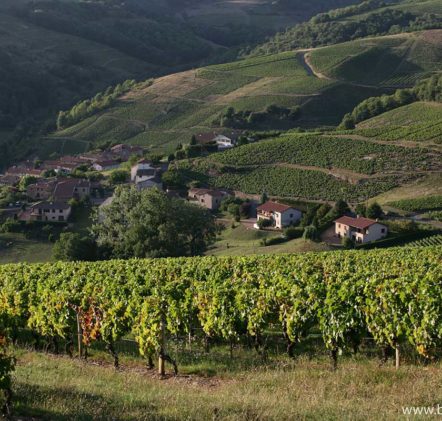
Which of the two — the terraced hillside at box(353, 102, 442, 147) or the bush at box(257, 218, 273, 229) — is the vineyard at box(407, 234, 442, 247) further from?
the terraced hillside at box(353, 102, 442, 147)

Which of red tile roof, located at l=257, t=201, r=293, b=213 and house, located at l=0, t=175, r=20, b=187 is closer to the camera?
red tile roof, located at l=257, t=201, r=293, b=213

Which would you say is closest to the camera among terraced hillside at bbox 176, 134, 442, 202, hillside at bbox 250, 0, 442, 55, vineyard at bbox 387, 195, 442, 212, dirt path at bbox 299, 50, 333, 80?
vineyard at bbox 387, 195, 442, 212

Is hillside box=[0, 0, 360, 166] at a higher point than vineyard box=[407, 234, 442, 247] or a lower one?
higher

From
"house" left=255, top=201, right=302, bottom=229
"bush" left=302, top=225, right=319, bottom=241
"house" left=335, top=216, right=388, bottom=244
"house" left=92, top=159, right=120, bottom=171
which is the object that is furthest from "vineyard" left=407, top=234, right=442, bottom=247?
"house" left=92, top=159, right=120, bottom=171

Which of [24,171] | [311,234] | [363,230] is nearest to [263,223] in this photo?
[311,234]

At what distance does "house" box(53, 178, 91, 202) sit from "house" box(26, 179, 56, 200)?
1.27 m

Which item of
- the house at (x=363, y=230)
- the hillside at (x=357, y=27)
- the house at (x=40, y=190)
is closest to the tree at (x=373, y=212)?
the house at (x=363, y=230)

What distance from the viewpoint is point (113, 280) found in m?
18.8

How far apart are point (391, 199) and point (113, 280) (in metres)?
43.5

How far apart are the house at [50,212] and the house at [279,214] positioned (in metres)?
20.2

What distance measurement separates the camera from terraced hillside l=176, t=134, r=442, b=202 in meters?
62.1

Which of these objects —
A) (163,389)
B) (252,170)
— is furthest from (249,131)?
(163,389)

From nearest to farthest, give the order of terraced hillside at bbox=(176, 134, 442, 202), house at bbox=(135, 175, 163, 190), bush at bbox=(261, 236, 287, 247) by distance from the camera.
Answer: bush at bbox=(261, 236, 287, 247) → terraced hillside at bbox=(176, 134, 442, 202) → house at bbox=(135, 175, 163, 190)

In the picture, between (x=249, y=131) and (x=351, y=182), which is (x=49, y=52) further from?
(x=351, y=182)
